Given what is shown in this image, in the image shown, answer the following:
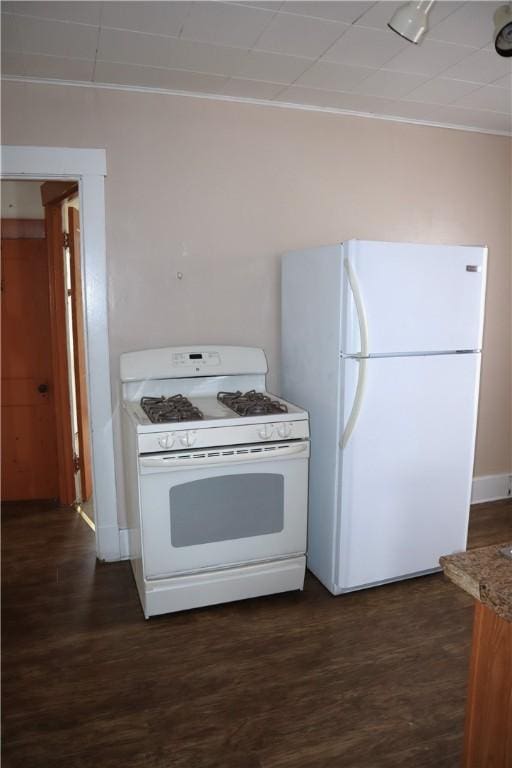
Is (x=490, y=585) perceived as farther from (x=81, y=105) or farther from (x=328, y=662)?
(x=81, y=105)

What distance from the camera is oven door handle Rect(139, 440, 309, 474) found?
7.32 feet

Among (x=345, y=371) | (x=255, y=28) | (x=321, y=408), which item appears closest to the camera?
(x=255, y=28)

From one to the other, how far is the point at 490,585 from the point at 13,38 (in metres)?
2.50

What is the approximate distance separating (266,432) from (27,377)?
6.83ft

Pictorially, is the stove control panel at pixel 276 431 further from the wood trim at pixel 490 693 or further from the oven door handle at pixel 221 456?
the wood trim at pixel 490 693

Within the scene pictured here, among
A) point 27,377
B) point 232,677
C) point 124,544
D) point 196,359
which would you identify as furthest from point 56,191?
point 232,677

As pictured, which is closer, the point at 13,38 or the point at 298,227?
the point at 13,38

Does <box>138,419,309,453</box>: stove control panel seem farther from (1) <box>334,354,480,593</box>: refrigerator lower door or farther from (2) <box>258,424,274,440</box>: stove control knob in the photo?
(1) <box>334,354,480,593</box>: refrigerator lower door

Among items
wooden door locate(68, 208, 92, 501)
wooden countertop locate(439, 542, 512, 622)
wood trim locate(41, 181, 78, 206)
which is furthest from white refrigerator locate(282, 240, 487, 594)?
wooden door locate(68, 208, 92, 501)

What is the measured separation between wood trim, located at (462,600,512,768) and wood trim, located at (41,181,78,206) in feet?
9.59

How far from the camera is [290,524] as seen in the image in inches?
98.8

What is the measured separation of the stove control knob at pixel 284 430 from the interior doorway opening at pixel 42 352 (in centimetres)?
165

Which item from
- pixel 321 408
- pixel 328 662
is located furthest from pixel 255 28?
pixel 328 662

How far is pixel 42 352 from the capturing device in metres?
3.70
